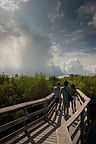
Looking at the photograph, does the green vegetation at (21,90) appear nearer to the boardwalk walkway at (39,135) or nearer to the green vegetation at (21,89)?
the green vegetation at (21,89)

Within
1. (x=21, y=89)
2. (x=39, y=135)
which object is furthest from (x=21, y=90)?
(x=39, y=135)

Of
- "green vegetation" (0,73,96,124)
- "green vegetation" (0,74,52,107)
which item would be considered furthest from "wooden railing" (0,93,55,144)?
"green vegetation" (0,74,52,107)

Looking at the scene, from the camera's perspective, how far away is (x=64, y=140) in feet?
4.96

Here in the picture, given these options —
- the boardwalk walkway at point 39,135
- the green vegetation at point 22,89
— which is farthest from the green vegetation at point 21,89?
the boardwalk walkway at point 39,135

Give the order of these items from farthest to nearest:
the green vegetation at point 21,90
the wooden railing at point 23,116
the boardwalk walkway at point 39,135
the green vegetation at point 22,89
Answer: the green vegetation at point 22,89 < the green vegetation at point 21,90 < the boardwalk walkway at point 39,135 < the wooden railing at point 23,116

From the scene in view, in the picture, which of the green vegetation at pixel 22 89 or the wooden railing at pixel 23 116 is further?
the green vegetation at pixel 22 89

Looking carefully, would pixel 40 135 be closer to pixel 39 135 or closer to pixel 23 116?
pixel 39 135

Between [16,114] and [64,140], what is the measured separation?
18.0 ft

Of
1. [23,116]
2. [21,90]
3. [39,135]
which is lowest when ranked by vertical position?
[39,135]

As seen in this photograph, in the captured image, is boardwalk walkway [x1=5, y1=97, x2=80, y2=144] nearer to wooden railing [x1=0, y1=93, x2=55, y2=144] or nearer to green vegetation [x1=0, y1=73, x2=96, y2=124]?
wooden railing [x1=0, y1=93, x2=55, y2=144]

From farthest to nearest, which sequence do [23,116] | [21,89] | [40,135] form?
[21,89] → [23,116] → [40,135]

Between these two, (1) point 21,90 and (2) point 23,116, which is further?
(1) point 21,90

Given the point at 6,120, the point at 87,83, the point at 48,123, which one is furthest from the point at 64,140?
the point at 87,83

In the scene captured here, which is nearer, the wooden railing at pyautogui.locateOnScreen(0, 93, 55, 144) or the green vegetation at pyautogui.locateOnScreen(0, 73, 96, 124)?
the wooden railing at pyautogui.locateOnScreen(0, 93, 55, 144)
